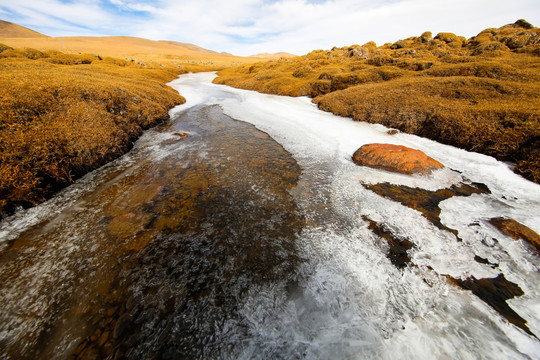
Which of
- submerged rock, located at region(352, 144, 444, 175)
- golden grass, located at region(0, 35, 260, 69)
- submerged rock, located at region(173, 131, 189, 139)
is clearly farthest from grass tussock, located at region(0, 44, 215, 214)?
golden grass, located at region(0, 35, 260, 69)

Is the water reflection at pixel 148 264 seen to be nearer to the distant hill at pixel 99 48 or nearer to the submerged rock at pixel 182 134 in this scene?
the submerged rock at pixel 182 134

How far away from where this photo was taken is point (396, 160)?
27.4 ft

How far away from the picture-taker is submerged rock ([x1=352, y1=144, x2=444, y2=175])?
8086mm

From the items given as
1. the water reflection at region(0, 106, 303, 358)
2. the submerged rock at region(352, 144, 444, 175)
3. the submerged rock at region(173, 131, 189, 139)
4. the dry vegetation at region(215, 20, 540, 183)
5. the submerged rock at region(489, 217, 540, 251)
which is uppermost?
the dry vegetation at region(215, 20, 540, 183)

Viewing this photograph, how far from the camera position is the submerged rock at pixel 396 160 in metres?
8.09

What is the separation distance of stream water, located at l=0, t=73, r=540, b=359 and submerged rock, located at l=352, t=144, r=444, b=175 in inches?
19.7

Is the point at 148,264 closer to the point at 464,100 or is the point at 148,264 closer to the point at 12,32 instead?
the point at 464,100

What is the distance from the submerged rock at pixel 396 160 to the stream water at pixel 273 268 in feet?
1.64

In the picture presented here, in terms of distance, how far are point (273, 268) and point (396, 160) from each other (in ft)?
23.6

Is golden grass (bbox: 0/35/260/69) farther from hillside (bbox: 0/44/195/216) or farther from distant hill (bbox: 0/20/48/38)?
hillside (bbox: 0/44/195/216)

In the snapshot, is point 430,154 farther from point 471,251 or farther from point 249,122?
point 249,122

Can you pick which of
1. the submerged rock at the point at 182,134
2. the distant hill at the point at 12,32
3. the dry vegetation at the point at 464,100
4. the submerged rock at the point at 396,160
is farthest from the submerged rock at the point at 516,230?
the distant hill at the point at 12,32

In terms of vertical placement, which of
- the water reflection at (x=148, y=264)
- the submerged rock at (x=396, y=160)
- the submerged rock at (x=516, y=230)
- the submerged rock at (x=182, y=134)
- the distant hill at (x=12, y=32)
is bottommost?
the water reflection at (x=148, y=264)

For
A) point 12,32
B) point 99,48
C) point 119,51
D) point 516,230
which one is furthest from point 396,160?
point 12,32
